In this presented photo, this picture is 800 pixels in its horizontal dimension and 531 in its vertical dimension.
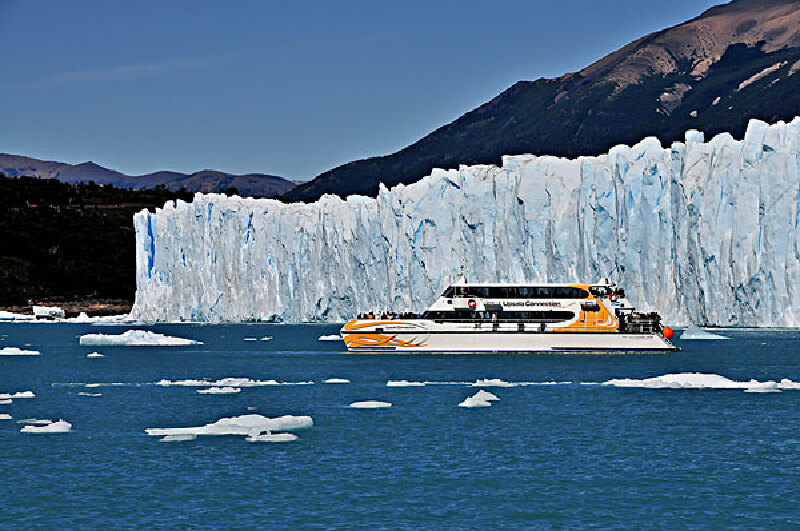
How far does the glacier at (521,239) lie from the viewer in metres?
62.9

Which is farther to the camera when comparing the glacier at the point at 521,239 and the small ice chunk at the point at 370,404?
the glacier at the point at 521,239

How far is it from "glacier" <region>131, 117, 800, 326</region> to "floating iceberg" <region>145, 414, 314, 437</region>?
41.7 metres

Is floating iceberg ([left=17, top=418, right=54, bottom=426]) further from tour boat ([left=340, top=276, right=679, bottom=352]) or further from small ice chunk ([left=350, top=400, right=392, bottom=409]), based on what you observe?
tour boat ([left=340, top=276, right=679, bottom=352])

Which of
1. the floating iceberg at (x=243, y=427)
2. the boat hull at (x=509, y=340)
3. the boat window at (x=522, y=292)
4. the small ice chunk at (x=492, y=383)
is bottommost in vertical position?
the small ice chunk at (x=492, y=383)

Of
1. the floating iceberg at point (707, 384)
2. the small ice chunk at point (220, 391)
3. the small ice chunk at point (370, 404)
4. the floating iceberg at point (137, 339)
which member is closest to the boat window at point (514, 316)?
the floating iceberg at point (137, 339)

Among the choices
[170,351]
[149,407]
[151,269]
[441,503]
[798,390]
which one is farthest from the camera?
[151,269]

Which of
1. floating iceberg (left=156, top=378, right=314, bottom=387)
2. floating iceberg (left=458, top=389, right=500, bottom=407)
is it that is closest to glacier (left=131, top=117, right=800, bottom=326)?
floating iceberg (left=156, top=378, right=314, bottom=387)

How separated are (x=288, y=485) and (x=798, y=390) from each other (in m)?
20.9

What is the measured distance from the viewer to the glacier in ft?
206

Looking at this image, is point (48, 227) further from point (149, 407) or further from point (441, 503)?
point (441, 503)

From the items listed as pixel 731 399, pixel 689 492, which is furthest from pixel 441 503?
pixel 731 399

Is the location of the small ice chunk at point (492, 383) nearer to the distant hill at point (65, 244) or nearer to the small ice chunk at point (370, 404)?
the small ice chunk at point (370, 404)

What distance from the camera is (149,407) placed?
31.6m

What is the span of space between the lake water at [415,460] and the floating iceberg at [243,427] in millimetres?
294
